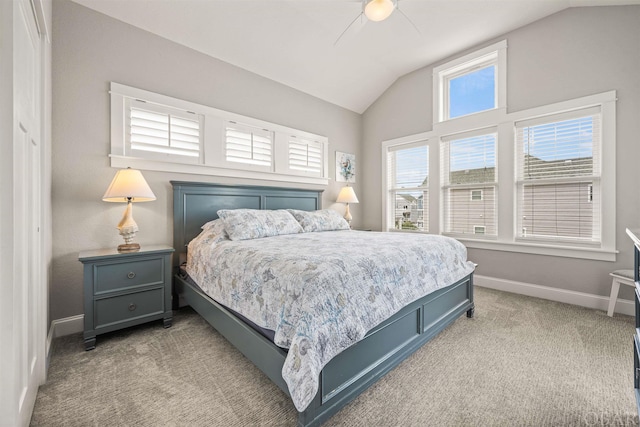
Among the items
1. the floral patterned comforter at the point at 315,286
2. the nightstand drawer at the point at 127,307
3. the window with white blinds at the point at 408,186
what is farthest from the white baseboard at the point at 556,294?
the nightstand drawer at the point at 127,307

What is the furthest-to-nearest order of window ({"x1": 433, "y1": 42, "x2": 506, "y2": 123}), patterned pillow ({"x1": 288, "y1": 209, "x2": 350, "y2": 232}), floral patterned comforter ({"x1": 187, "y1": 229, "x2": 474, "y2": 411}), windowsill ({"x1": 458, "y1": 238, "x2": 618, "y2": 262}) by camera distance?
window ({"x1": 433, "y1": 42, "x2": 506, "y2": 123}) → patterned pillow ({"x1": 288, "y1": 209, "x2": 350, "y2": 232}) → windowsill ({"x1": 458, "y1": 238, "x2": 618, "y2": 262}) → floral patterned comforter ({"x1": 187, "y1": 229, "x2": 474, "y2": 411})

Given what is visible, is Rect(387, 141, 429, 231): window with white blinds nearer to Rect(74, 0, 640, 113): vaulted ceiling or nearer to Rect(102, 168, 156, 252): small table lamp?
Rect(74, 0, 640, 113): vaulted ceiling

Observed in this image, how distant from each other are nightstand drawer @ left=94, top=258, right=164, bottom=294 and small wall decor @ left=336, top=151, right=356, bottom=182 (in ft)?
9.95

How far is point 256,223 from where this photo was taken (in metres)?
2.65

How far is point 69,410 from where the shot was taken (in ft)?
4.59

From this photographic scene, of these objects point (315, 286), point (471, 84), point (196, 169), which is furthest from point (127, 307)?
point (471, 84)

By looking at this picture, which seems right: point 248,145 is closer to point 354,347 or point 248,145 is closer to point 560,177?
point 354,347

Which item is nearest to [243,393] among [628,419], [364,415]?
[364,415]

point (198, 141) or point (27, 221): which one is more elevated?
point (198, 141)

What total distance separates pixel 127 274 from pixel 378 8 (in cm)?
315

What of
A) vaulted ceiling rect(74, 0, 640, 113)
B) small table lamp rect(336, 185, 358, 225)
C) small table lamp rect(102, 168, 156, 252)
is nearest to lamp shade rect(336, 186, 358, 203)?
small table lamp rect(336, 185, 358, 225)

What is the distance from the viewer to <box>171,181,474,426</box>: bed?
4.34 ft

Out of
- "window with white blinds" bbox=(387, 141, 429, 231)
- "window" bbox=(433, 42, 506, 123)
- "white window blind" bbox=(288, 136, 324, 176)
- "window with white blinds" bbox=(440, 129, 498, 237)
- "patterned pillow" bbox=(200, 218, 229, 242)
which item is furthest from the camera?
"window with white blinds" bbox=(387, 141, 429, 231)

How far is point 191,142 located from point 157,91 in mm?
577
